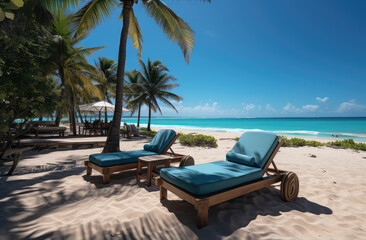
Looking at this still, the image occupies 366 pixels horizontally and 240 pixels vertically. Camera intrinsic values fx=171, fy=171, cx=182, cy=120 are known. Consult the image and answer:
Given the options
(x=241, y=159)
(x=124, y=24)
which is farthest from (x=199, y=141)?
(x=124, y=24)

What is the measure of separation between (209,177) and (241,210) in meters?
0.65

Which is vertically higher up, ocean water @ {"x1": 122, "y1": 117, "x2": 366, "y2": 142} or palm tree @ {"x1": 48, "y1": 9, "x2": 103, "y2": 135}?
palm tree @ {"x1": 48, "y1": 9, "x2": 103, "y2": 135}

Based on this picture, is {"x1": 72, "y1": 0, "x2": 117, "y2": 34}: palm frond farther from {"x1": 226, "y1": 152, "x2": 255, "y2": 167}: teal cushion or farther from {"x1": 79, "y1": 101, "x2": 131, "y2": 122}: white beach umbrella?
{"x1": 226, "y1": 152, "x2": 255, "y2": 167}: teal cushion

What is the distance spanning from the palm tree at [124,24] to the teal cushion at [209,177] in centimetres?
327

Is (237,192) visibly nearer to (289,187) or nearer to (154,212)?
(289,187)

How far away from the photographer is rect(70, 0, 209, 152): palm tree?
16.6 feet

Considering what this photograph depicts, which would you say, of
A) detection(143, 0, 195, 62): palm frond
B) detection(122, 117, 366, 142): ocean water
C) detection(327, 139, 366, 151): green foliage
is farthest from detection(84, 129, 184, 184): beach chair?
detection(122, 117, 366, 142): ocean water

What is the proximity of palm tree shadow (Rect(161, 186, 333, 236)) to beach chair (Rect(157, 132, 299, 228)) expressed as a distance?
0.44 ft

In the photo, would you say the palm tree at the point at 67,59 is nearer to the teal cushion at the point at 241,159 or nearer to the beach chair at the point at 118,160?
the beach chair at the point at 118,160

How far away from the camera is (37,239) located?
1595 millimetres

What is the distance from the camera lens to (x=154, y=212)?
6.94ft

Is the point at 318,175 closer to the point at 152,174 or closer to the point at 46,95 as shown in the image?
the point at 152,174

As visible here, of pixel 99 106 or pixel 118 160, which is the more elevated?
pixel 99 106

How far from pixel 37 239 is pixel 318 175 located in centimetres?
468
